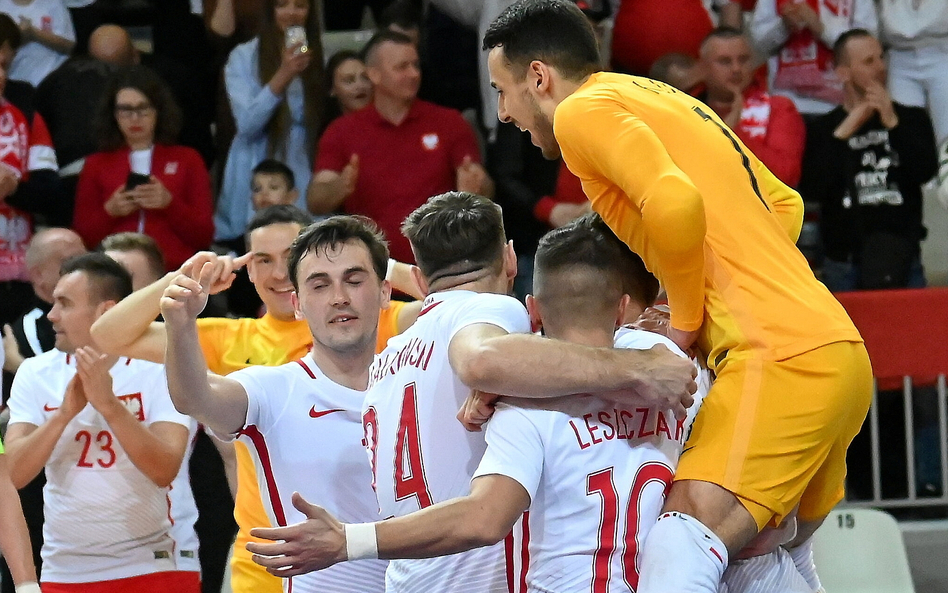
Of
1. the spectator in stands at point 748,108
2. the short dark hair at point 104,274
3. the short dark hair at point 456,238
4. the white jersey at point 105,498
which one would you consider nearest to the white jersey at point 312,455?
the short dark hair at point 456,238

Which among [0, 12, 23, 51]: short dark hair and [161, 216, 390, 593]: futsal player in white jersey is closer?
[161, 216, 390, 593]: futsal player in white jersey

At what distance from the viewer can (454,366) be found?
325 cm

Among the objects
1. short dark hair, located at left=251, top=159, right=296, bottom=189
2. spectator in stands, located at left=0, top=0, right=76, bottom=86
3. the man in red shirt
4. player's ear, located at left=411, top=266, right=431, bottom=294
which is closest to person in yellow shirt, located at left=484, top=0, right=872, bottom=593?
player's ear, located at left=411, top=266, right=431, bottom=294

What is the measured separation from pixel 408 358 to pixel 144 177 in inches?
165

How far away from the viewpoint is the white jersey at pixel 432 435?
3.44 m

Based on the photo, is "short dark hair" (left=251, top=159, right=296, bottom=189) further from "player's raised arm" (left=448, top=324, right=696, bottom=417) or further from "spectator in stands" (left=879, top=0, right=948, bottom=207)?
"player's raised arm" (left=448, top=324, right=696, bottom=417)

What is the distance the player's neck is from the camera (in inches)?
168

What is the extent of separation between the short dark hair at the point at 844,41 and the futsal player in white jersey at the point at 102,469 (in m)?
4.63

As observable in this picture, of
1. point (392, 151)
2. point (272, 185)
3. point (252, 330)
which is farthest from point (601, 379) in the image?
point (272, 185)

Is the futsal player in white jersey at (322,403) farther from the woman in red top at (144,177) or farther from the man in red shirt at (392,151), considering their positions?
the woman in red top at (144,177)

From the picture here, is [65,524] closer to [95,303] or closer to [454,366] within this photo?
[95,303]

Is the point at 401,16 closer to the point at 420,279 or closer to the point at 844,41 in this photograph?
the point at 844,41

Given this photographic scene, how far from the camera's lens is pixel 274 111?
7.85 meters

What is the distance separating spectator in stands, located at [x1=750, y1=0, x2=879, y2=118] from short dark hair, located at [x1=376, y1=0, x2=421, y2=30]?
7.58 ft
